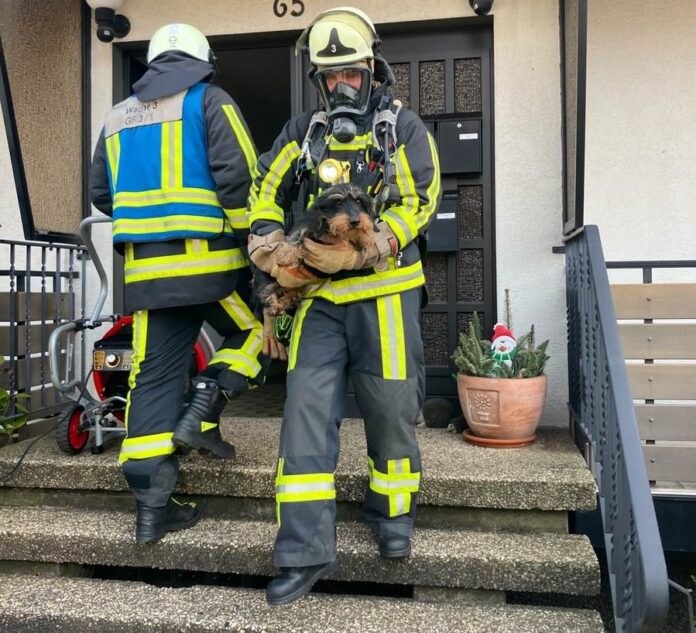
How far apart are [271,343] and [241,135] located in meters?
0.83

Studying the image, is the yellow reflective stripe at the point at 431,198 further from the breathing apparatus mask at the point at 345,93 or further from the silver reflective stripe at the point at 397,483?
the silver reflective stripe at the point at 397,483

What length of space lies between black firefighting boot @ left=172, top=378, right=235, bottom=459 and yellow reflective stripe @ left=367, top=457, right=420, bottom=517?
690 millimetres

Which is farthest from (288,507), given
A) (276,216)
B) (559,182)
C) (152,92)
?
(559,182)

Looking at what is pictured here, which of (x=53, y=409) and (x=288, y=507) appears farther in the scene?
(x=53, y=409)

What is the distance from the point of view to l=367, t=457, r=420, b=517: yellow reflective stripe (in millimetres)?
2289

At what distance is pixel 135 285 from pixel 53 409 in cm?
170

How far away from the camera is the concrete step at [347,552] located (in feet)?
7.62

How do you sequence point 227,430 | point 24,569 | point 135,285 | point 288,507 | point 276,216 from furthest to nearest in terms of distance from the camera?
point 227,430, point 24,569, point 135,285, point 276,216, point 288,507

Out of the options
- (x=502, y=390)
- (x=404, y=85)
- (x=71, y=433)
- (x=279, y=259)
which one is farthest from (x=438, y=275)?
(x=71, y=433)

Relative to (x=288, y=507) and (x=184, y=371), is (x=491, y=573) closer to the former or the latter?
(x=288, y=507)

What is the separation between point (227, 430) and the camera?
3547mm

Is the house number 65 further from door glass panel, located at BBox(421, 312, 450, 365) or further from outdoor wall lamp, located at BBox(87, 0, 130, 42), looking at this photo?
door glass panel, located at BBox(421, 312, 450, 365)

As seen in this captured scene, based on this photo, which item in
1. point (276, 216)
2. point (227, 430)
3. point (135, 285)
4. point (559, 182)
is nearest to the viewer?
point (276, 216)

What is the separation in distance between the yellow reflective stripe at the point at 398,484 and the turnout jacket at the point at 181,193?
958mm
